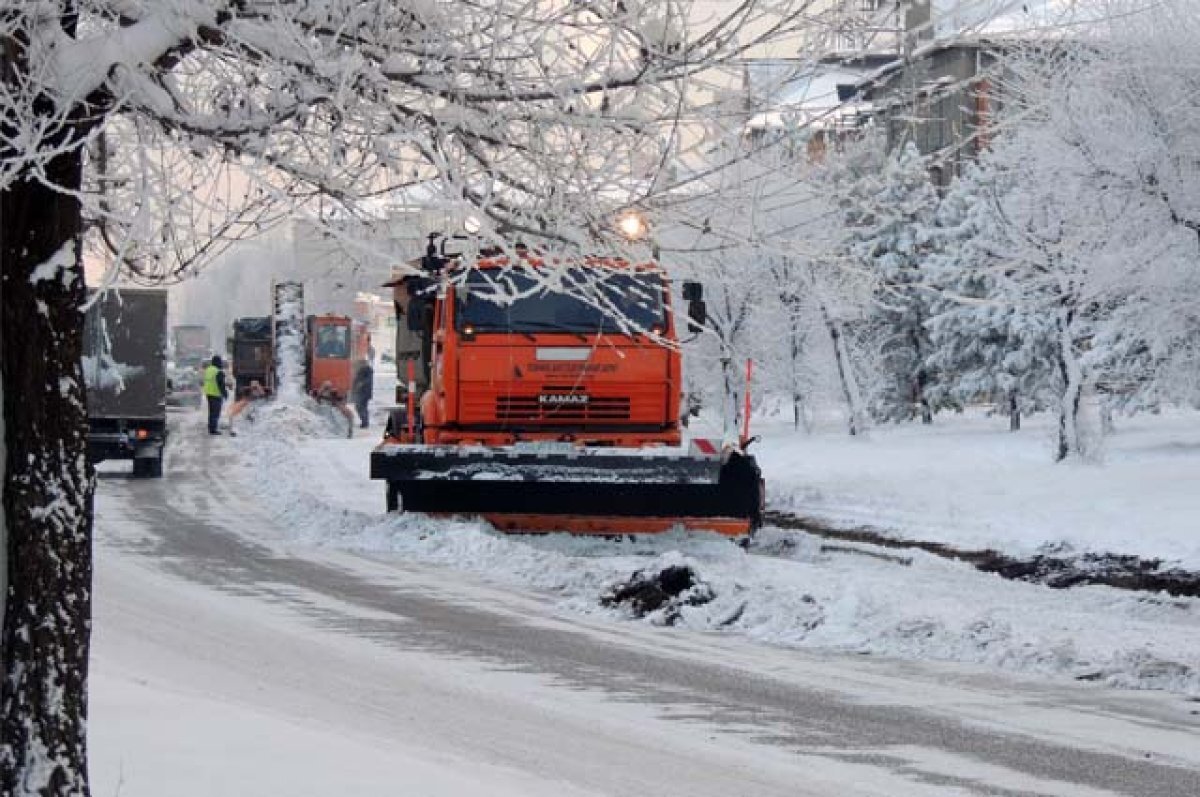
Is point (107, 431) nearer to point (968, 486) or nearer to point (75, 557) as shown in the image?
point (968, 486)

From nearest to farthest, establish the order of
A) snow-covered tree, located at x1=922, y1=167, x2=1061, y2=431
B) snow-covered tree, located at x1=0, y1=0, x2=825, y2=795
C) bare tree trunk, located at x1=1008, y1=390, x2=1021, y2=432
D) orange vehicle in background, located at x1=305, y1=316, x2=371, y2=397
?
snow-covered tree, located at x1=0, y1=0, x2=825, y2=795 < snow-covered tree, located at x1=922, y1=167, x2=1061, y2=431 < bare tree trunk, located at x1=1008, y1=390, x2=1021, y2=432 < orange vehicle in background, located at x1=305, y1=316, x2=371, y2=397

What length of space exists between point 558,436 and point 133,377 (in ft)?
45.7

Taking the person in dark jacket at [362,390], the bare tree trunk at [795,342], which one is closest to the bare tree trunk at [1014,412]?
the bare tree trunk at [795,342]

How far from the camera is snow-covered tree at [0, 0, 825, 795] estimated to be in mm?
5520

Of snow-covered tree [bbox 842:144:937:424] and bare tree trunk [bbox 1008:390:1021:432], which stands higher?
snow-covered tree [bbox 842:144:937:424]

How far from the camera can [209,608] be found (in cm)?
1484

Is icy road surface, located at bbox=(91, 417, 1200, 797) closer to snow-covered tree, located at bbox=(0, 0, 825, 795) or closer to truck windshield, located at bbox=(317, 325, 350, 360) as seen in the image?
snow-covered tree, located at bbox=(0, 0, 825, 795)

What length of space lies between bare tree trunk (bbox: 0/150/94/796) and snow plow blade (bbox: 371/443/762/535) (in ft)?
40.6

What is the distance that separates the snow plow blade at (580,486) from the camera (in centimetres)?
1861

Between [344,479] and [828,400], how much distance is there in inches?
1221

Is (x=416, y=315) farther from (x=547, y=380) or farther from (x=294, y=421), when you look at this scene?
(x=294, y=421)

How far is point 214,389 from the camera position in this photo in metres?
46.5

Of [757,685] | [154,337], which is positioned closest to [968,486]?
[154,337]

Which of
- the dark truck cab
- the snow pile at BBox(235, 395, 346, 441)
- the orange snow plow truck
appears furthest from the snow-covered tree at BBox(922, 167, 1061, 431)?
the orange snow plow truck
